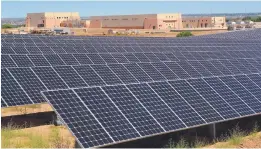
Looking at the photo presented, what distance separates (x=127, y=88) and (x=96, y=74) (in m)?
6.48

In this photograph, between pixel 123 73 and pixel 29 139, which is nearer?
pixel 29 139

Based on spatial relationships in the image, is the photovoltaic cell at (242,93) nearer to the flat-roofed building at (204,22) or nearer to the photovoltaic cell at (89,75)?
the photovoltaic cell at (89,75)

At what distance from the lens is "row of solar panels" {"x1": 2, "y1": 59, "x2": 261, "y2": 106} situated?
17.7 meters

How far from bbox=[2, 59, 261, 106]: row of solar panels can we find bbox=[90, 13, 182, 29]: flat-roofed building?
8725 cm

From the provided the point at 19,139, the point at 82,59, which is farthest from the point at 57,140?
the point at 82,59

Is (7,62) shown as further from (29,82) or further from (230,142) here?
(230,142)

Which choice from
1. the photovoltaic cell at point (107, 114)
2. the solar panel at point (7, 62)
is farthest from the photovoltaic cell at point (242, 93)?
the solar panel at point (7, 62)

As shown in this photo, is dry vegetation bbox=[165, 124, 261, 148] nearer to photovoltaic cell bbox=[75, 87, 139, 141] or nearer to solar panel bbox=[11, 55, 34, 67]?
photovoltaic cell bbox=[75, 87, 139, 141]

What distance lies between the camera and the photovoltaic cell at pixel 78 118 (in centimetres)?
1148

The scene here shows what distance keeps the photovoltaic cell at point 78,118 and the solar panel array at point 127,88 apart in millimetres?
27

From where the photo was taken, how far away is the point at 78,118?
39.8ft

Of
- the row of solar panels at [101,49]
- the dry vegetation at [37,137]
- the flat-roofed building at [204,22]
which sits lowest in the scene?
the dry vegetation at [37,137]

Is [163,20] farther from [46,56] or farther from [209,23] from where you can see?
[46,56]

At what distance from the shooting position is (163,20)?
376 ft
